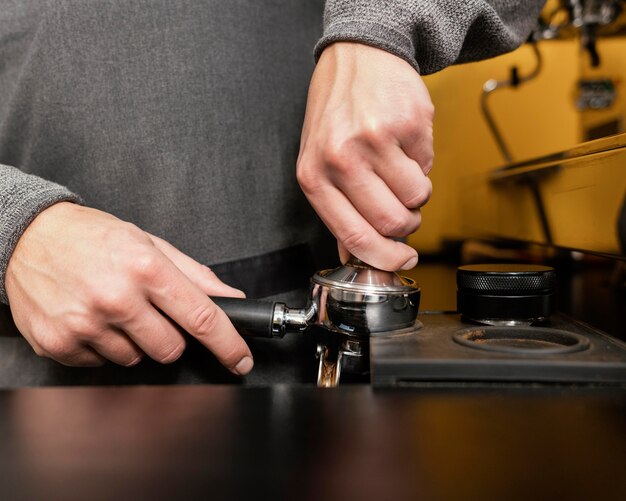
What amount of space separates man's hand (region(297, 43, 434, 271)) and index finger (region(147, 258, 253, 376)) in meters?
0.12

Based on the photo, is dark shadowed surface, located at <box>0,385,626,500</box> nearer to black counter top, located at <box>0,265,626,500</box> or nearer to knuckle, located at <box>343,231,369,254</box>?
black counter top, located at <box>0,265,626,500</box>

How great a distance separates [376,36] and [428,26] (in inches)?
2.5

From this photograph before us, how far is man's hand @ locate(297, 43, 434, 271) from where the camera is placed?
0.42 m

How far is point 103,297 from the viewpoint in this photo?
43cm

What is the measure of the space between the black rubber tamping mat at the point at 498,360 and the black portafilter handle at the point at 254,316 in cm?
9

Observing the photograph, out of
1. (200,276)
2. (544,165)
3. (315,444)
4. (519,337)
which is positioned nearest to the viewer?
(315,444)

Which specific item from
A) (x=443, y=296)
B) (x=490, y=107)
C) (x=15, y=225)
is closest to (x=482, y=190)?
(x=490, y=107)

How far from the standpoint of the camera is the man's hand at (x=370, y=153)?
42 cm

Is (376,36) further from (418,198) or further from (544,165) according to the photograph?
(544,165)

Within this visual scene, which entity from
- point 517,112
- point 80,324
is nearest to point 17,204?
point 80,324

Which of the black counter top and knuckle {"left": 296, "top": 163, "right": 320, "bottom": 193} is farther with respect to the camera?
knuckle {"left": 296, "top": 163, "right": 320, "bottom": 193}

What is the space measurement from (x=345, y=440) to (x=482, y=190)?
978 millimetres

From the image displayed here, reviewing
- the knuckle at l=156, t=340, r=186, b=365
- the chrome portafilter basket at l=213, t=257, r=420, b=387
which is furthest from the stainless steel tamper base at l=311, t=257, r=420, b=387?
the knuckle at l=156, t=340, r=186, b=365

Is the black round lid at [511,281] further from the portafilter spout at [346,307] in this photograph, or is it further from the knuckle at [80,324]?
the knuckle at [80,324]
